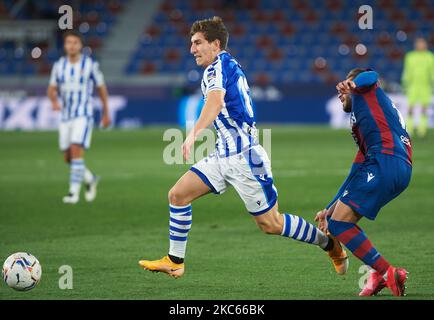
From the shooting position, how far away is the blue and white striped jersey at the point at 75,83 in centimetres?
1409

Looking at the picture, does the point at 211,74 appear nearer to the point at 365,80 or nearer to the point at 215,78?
the point at 215,78

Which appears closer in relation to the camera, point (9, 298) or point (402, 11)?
point (9, 298)

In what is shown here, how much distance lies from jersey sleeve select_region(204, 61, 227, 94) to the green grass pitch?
1.60m

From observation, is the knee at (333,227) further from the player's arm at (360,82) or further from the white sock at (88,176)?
the white sock at (88,176)

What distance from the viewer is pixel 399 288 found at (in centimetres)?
719

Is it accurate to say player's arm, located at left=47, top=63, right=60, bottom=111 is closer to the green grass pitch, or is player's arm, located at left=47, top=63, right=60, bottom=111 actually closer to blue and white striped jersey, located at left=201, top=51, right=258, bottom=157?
the green grass pitch

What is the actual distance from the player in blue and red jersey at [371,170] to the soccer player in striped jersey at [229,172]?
60 cm

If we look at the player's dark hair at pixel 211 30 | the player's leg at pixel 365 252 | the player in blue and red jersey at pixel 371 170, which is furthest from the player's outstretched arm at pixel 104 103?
the player's leg at pixel 365 252

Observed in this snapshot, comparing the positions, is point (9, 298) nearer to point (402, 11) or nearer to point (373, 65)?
point (373, 65)

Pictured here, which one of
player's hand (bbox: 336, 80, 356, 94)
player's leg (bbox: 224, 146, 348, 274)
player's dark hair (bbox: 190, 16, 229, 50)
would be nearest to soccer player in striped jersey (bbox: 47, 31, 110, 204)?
player's dark hair (bbox: 190, 16, 229, 50)

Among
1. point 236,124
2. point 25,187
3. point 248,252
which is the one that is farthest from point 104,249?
point 25,187

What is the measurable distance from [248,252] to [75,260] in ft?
5.64

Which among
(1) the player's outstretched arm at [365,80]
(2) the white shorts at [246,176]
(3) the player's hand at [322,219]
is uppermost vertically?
(1) the player's outstretched arm at [365,80]

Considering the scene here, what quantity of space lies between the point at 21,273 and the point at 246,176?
1963mm
